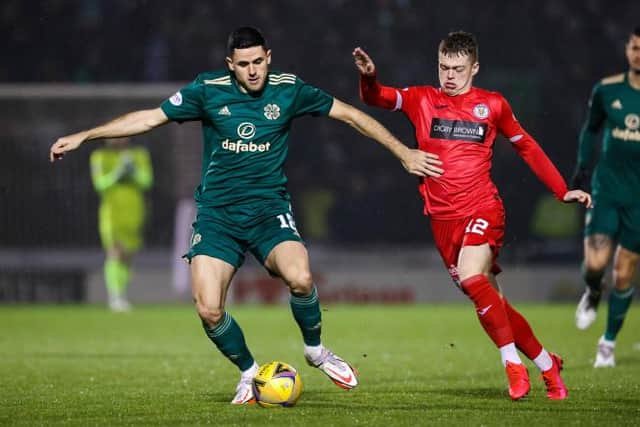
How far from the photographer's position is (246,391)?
289 inches

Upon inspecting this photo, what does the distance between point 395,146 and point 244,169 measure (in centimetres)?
87

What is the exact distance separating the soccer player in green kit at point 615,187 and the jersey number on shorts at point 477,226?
2.13 metres

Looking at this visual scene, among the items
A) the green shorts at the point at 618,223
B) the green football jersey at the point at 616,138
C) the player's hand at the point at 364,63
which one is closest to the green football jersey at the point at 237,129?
the player's hand at the point at 364,63

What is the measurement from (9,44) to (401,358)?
34.6 feet

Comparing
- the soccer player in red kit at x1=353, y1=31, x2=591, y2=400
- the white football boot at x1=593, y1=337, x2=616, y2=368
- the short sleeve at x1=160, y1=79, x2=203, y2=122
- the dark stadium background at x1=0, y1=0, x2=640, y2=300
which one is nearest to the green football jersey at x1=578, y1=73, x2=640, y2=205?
the white football boot at x1=593, y1=337, x2=616, y2=368

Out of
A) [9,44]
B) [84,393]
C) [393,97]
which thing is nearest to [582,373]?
[393,97]

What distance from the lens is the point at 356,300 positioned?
17.6 meters

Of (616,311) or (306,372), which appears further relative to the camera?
(616,311)

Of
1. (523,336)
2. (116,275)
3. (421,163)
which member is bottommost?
(116,275)

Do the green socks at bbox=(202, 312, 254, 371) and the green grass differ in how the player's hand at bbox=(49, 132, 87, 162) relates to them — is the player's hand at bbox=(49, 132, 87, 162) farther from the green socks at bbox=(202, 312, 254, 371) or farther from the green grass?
the green grass

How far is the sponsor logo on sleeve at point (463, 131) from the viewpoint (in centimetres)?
754

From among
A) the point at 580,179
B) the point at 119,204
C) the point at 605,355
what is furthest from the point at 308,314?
the point at 119,204

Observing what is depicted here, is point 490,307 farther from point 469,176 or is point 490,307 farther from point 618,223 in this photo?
point 618,223

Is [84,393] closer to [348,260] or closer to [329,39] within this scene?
[348,260]
